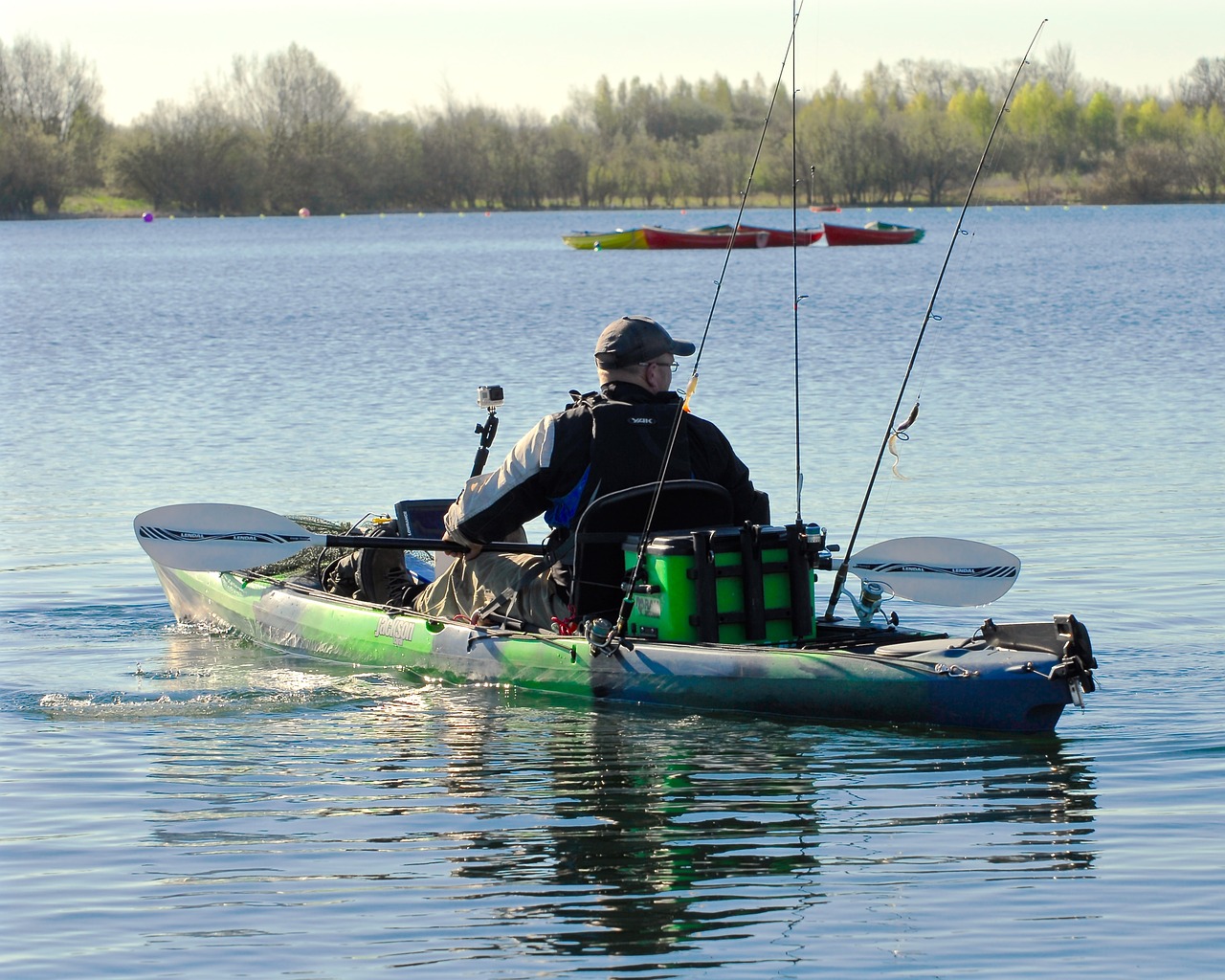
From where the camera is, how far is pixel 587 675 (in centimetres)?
714

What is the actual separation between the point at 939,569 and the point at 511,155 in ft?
300

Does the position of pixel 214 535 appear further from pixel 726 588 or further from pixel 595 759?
pixel 726 588

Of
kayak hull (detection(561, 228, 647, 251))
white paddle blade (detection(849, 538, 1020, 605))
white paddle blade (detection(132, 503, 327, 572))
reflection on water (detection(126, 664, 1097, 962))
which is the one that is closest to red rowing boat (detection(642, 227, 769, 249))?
kayak hull (detection(561, 228, 647, 251))

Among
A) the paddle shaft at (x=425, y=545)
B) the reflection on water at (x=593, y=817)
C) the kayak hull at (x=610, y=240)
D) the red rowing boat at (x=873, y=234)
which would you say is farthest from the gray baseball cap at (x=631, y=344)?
the red rowing boat at (x=873, y=234)

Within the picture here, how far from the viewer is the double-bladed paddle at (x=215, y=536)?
8094 millimetres

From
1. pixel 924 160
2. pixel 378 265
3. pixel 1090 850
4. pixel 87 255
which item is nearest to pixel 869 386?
pixel 1090 850

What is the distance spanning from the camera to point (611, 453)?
6.71 meters

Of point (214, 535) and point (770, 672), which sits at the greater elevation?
point (214, 535)

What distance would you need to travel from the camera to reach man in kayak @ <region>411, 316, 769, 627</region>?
6.70 metres

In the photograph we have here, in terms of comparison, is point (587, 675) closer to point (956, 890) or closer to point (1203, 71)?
point (956, 890)

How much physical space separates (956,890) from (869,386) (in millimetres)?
13941

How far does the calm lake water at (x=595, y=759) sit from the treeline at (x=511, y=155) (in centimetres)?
6997

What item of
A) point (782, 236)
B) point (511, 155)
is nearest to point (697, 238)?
point (782, 236)

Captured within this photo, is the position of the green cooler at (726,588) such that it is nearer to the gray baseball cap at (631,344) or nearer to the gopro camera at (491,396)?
the gray baseball cap at (631,344)
